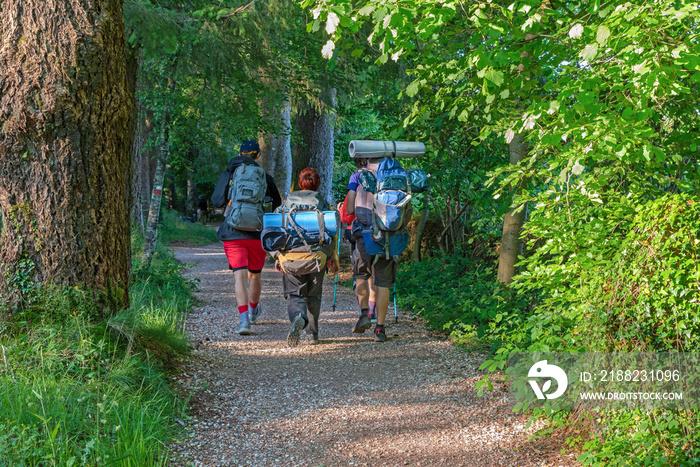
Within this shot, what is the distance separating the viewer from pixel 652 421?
2.79 meters

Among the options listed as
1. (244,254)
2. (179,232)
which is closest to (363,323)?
(244,254)

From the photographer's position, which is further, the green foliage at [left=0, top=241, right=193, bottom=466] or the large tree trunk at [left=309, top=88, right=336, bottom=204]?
the large tree trunk at [left=309, top=88, right=336, bottom=204]

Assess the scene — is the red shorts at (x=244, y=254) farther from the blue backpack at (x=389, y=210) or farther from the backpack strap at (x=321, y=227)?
the blue backpack at (x=389, y=210)

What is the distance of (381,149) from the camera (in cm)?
630

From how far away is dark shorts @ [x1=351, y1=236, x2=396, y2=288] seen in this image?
20.8ft

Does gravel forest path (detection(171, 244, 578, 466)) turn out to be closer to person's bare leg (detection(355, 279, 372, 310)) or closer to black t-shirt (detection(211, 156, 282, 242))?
person's bare leg (detection(355, 279, 372, 310))

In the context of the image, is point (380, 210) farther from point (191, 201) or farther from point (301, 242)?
point (191, 201)

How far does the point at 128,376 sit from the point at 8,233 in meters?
1.33

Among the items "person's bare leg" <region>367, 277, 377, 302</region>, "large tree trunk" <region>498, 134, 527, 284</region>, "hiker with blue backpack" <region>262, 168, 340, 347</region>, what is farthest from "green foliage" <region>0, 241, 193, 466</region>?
"large tree trunk" <region>498, 134, 527, 284</region>

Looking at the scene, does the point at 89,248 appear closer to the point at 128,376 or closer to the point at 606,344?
the point at 128,376

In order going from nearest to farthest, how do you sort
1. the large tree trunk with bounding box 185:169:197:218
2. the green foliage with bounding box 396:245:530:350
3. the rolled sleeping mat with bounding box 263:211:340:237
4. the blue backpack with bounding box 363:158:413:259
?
the rolled sleeping mat with bounding box 263:211:340:237, the blue backpack with bounding box 363:158:413:259, the green foliage with bounding box 396:245:530:350, the large tree trunk with bounding box 185:169:197:218

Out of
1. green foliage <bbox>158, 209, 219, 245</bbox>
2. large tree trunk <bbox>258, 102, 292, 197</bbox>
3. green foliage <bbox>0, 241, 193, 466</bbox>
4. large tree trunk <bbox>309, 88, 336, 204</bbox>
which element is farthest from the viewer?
green foliage <bbox>158, 209, 219, 245</bbox>

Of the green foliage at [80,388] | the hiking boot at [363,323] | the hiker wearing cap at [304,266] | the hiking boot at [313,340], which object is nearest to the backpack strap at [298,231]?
the hiker wearing cap at [304,266]

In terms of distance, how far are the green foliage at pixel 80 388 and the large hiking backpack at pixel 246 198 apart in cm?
183
